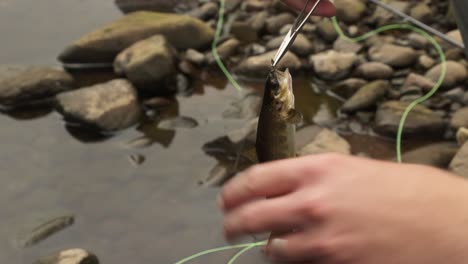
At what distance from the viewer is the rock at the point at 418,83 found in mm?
3750

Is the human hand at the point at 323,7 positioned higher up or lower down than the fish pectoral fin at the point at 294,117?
higher up

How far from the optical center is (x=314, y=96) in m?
3.88

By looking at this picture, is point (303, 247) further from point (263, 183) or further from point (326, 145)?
point (326, 145)

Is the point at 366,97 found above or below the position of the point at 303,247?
below

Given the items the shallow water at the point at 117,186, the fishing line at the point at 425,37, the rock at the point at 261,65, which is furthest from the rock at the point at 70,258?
the rock at the point at 261,65

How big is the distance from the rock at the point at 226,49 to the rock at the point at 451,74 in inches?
48.8

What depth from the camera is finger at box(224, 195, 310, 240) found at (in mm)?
909

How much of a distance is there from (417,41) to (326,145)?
1327 millimetres

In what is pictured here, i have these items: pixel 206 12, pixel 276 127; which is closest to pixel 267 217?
pixel 276 127

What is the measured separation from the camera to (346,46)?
169 inches

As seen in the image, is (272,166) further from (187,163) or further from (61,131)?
(61,131)

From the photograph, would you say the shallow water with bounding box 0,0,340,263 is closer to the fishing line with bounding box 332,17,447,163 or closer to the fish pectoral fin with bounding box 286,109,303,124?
the fishing line with bounding box 332,17,447,163

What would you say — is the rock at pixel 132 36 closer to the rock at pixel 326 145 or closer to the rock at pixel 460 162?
the rock at pixel 326 145

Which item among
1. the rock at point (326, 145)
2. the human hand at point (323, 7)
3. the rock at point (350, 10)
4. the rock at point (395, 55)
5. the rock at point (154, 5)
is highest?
the human hand at point (323, 7)
